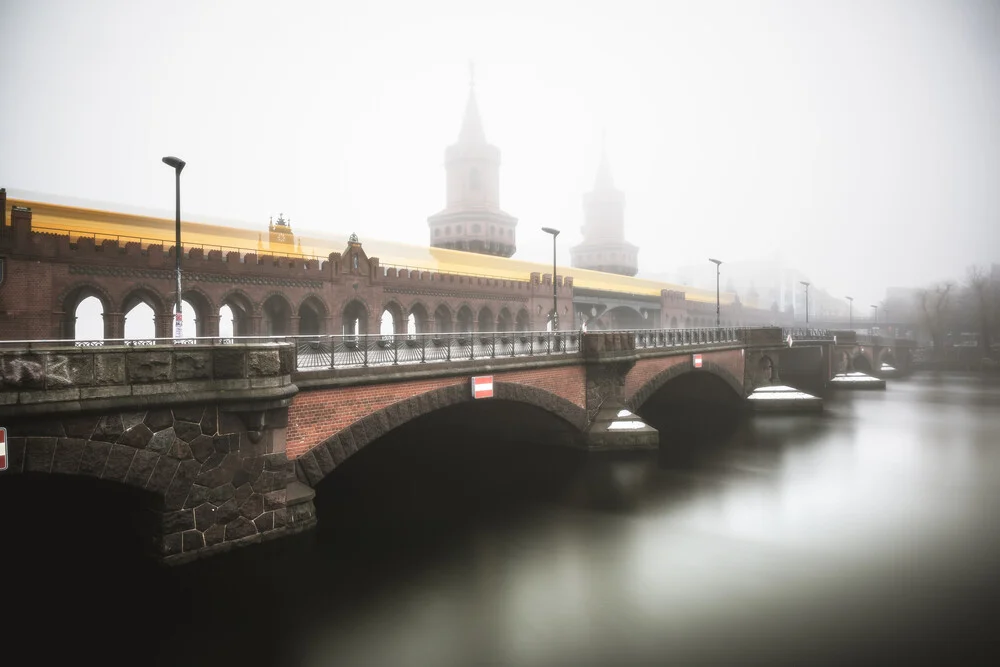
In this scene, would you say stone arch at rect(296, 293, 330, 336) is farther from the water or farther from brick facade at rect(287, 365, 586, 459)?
brick facade at rect(287, 365, 586, 459)

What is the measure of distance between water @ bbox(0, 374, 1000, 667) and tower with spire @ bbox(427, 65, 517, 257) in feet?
179

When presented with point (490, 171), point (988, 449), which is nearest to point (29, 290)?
point (988, 449)

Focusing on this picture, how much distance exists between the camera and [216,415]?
36.5 ft

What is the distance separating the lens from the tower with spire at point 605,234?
3797 inches

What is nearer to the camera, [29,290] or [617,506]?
[617,506]

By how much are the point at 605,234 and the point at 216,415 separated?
9281cm

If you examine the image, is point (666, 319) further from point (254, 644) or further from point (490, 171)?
point (254, 644)

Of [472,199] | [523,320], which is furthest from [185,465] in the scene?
[472,199]

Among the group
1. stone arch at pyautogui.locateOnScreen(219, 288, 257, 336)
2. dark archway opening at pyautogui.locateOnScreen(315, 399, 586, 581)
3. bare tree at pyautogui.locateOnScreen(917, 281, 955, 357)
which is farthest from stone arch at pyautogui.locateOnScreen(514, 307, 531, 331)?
bare tree at pyautogui.locateOnScreen(917, 281, 955, 357)

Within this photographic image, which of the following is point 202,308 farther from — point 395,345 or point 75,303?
point 395,345

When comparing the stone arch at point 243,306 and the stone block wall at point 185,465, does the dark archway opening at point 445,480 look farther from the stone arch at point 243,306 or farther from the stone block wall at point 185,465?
the stone arch at point 243,306

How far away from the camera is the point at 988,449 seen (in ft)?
88.0

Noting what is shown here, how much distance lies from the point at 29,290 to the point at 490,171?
6009 cm

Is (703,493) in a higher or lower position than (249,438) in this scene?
lower
